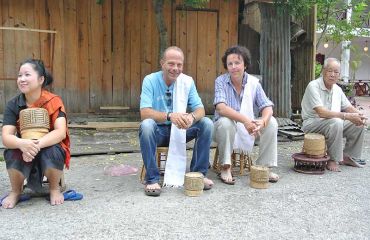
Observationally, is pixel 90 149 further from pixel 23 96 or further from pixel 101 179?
pixel 23 96

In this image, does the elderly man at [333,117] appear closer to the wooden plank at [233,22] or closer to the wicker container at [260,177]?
the wicker container at [260,177]

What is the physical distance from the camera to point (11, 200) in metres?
3.54

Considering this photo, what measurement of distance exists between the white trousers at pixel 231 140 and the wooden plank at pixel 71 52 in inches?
167

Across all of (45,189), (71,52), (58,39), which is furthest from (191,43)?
(45,189)

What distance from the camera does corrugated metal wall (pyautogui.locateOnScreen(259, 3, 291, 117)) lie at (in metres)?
7.76

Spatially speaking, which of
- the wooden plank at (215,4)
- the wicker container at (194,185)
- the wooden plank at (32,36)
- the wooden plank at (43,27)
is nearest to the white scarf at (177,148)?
the wicker container at (194,185)

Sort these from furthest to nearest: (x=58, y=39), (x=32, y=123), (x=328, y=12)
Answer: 1. (x=328, y=12)
2. (x=58, y=39)
3. (x=32, y=123)

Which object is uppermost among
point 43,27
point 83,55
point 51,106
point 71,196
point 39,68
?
point 43,27

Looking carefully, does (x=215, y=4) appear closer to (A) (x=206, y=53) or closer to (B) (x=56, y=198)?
(A) (x=206, y=53)

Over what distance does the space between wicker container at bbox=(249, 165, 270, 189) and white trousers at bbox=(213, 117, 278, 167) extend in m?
0.28

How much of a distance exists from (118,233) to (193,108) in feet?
5.66

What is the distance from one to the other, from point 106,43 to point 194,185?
4.76 meters

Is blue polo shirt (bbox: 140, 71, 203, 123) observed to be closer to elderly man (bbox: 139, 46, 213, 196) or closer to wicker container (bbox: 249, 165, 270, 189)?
elderly man (bbox: 139, 46, 213, 196)

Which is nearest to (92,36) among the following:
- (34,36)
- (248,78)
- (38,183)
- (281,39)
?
(34,36)
